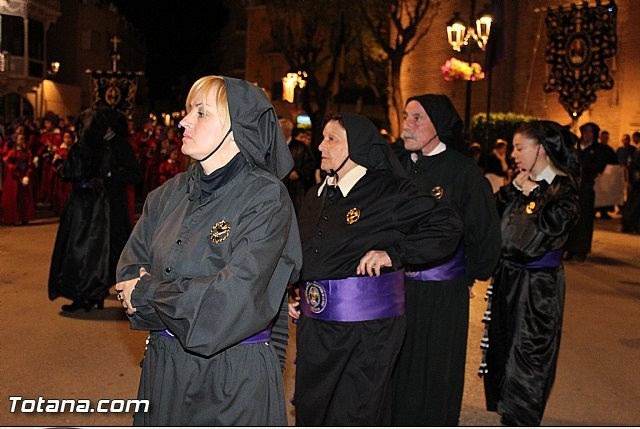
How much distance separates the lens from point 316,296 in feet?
15.8

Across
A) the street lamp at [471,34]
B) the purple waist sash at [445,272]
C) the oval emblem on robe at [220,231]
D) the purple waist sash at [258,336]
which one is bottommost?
the purple waist sash at [445,272]

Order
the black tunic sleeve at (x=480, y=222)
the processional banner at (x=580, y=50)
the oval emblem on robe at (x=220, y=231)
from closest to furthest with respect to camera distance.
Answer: the oval emblem on robe at (x=220, y=231), the black tunic sleeve at (x=480, y=222), the processional banner at (x=580, y=50)

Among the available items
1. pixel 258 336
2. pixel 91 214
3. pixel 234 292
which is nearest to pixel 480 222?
pixel 258 336

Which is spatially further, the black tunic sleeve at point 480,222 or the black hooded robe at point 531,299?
the black hooded robe at point 531,299

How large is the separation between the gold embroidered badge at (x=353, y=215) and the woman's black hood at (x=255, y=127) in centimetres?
138

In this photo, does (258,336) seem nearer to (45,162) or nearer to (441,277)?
(441,277)

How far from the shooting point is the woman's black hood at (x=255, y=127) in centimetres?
331

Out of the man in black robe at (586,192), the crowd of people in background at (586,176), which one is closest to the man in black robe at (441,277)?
the crowd of people in background at (586,176)

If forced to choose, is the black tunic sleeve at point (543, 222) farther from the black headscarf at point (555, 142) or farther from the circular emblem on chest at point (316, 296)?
the circular emblem on chest at point (316, 296)

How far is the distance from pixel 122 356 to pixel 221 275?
4.76m

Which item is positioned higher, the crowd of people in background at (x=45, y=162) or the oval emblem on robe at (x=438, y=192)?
the oval emblem on robe at (x=438, y=192)

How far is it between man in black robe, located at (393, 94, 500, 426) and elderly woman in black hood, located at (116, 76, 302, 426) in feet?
7.49

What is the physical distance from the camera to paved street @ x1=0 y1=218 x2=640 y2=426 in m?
6.39

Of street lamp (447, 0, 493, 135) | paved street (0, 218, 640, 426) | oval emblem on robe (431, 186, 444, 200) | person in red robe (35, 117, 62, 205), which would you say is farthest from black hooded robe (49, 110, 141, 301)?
street lamp (447, 0, 493, 135)
